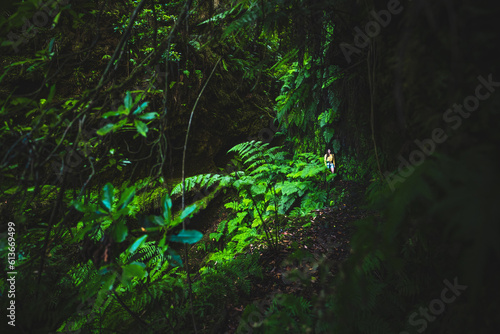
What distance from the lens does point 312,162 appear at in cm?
495

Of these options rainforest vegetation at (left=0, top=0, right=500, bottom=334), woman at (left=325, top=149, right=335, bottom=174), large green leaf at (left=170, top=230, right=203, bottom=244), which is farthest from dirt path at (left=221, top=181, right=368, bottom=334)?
large green leaf at (left=170, top=230, right=203, bottom=244)

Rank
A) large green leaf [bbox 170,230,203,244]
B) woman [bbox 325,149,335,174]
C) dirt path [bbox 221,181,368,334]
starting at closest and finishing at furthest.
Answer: large green leaf [bbox 170,230,203,244]
dirt path [bbox 221,181,368,334]
woman [bbox 325,149,335,174]

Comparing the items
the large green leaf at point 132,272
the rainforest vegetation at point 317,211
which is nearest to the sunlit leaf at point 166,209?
the rainforest vegetation at point 317,211

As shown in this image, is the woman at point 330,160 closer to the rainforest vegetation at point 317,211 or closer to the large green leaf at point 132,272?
the rainforest vegetation at point 317,211

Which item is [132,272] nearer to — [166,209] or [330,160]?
[166,209]

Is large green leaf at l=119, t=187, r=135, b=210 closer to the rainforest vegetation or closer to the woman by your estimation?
the rainforest vegetation

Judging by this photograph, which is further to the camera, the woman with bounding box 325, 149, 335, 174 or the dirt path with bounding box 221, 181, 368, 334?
the woman with bounding box 325, 149, 335, 174

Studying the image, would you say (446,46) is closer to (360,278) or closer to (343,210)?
(360,278)

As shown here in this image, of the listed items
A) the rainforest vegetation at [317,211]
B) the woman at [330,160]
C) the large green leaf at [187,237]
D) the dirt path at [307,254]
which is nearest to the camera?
the rainforest vegetation at [317,211]

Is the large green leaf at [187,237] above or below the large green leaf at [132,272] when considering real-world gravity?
below

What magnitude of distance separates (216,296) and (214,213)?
394 cm

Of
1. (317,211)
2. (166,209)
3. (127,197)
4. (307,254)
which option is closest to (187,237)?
(166,209)

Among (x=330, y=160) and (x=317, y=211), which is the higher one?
(x=330, y=160)

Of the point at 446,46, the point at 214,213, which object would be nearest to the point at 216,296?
the point at 446,46
